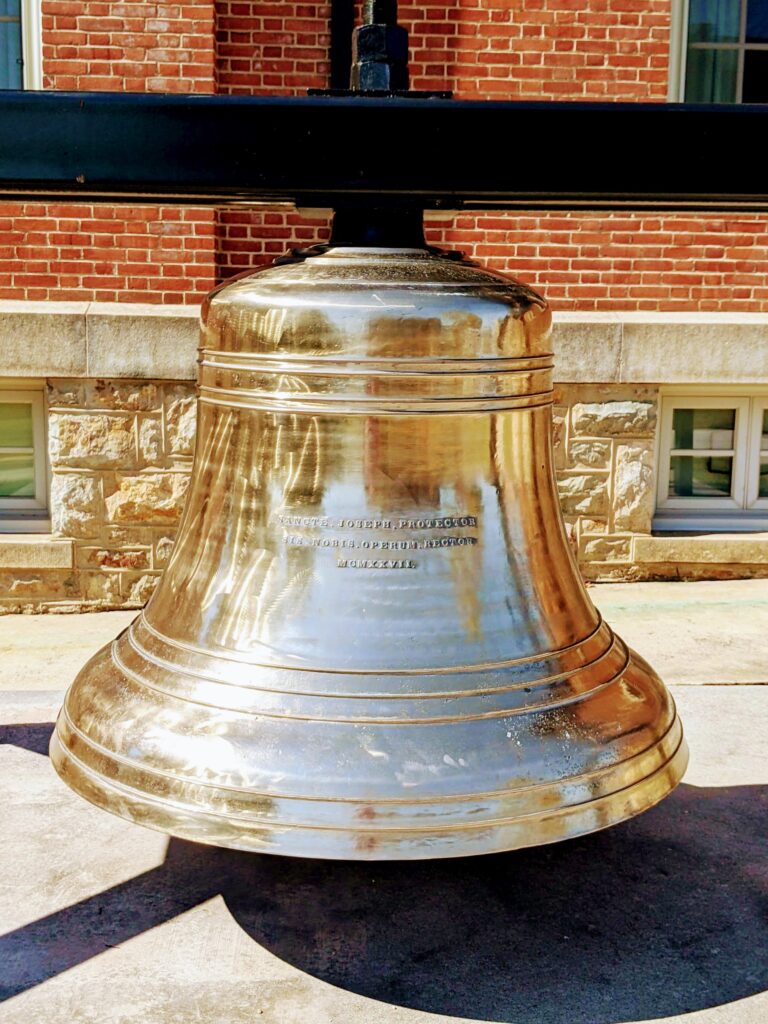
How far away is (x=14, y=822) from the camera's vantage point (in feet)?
10.2

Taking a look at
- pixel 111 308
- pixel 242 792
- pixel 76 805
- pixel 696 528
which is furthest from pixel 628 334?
pixel 242 792

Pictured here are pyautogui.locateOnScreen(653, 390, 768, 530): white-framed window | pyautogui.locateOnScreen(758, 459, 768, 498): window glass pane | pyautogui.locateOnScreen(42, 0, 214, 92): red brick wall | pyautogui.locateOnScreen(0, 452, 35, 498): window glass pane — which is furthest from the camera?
pyautogui.locateOnScreen(758, 459, 768, 498): window glass pane

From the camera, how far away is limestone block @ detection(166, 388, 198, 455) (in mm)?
5801

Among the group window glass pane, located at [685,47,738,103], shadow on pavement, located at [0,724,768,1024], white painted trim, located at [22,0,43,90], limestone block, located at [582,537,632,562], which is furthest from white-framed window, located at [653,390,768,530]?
white painted trim, located at [22,0,43,90]

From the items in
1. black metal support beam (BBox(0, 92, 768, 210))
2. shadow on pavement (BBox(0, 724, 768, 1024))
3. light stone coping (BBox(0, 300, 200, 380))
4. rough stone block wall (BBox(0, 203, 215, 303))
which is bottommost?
shadow on pavement (BBox(0, 724, 768, 1024))

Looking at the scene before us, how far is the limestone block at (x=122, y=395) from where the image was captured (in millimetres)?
5773

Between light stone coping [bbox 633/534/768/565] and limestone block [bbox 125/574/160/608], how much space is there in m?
2.58

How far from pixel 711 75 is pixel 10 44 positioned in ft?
12.2

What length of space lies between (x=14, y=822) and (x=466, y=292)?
2.07 metres

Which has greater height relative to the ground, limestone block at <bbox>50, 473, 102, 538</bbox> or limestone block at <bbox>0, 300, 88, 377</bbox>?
limestone block at <bbox>0, 300, 88, 377</bbox>

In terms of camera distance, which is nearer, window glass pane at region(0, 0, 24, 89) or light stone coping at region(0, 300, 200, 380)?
light stone coping at region(0, 300, 200, 380)

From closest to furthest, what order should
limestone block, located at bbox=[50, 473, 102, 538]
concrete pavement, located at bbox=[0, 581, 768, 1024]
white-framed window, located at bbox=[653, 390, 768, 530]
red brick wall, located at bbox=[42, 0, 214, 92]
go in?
concrete pavement, located at bbox=[0, 581, 768, 1024] → red brick wall, located at bbox=[42, 0, 214, 92] → limestone block, located at bbox=[50, 473, 102, 538] → white-framed window, located at bbox=[653, 390, 768, 530]

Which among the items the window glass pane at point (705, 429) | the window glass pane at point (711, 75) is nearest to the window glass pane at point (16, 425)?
the window glass pane at point (705, 429)

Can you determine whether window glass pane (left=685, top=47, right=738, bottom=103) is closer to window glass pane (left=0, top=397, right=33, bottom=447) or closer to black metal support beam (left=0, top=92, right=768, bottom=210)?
window glass pane (left=0, top=397, right=33, bottom=447)
